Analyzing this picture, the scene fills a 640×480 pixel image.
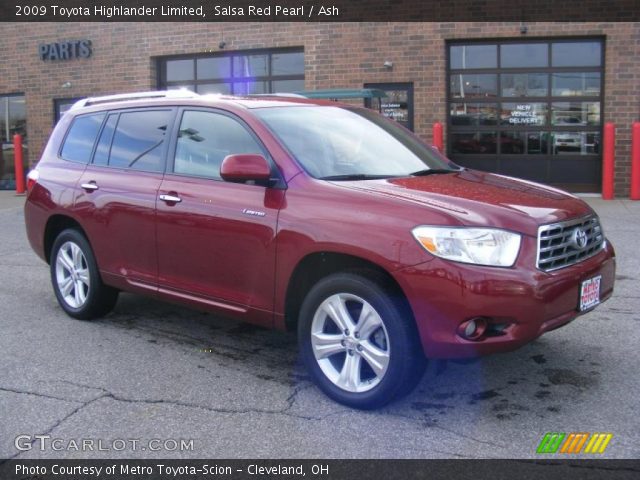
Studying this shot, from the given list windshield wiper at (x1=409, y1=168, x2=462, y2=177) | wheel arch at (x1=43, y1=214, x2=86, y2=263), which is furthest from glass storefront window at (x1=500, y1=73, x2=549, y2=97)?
wheel arch at (x1=43, y1=214, x2=86, y2=263)

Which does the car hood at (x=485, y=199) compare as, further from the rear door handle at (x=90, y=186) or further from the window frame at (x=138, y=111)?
the rear door handle at (x=90, y=186)

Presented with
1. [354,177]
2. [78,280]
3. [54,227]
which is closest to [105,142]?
[54,227]

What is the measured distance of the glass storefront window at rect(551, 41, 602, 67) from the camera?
44.5 feet

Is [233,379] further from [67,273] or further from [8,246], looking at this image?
[8,246]

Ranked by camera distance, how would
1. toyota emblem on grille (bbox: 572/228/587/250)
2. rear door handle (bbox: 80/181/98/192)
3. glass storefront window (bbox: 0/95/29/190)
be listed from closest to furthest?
toyota emblem on grille (bbox: 572/228/587/250), rear door handle (bbox: 80/181/98/192), glass storefront window (bbox: 0/95/29/190)

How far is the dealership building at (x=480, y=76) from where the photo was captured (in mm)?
13539

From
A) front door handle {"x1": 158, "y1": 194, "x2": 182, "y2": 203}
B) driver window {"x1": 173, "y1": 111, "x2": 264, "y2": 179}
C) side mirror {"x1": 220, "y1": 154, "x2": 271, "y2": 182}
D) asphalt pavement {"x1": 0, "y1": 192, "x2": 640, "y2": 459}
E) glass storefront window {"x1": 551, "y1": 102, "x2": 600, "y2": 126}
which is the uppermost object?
glass storefront window {"x1": 551, "y1": 102, "x2": 600, "y2": 126}

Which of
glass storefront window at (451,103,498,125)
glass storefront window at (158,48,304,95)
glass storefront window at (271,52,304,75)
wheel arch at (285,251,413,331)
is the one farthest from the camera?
glass storefront window at (158,48,304,95)

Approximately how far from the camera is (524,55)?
1383 cm

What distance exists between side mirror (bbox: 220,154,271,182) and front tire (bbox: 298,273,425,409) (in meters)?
0.73

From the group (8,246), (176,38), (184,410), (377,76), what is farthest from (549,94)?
(184,410)

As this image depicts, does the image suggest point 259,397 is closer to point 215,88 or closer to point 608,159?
point 608,159

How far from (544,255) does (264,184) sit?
166 centimetres

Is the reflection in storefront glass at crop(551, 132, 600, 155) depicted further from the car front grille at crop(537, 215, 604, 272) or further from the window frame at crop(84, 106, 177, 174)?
the window frame at crop(84, 106, 177, 174)
